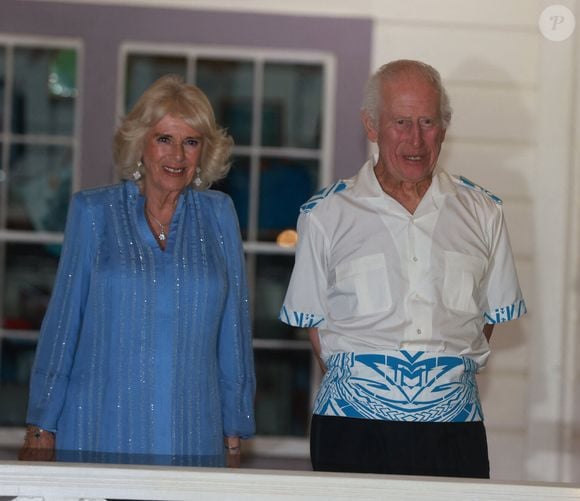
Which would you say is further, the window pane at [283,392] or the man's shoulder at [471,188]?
Answer: the window pane at [283,392]

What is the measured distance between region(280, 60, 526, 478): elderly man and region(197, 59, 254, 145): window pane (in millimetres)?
2042

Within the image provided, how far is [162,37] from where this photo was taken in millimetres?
5035

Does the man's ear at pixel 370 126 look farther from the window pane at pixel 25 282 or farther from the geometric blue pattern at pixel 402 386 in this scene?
the window pane at pixel 25 282

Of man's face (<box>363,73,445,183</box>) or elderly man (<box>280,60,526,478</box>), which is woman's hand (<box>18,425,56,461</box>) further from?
man's face (<box>363,73,445,183</box>)

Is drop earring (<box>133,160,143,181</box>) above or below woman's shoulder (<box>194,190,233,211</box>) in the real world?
above

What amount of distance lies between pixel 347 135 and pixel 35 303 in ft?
4.93

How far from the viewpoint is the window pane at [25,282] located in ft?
17.2

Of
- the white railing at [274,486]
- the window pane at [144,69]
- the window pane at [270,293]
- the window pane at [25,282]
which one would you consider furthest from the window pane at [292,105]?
the white railing at [274,486]

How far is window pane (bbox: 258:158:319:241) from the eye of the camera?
520cm

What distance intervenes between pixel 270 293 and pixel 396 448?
2.22 meters

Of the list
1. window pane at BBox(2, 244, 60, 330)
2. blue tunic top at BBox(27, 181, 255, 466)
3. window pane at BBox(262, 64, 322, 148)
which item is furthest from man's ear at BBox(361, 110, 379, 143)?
window pane at BBox(2, 244, 60, 330)

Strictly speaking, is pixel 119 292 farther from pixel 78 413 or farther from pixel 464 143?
pixel 464 143

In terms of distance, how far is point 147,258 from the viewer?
3.12 meters

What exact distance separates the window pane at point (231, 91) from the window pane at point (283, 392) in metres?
0.93
